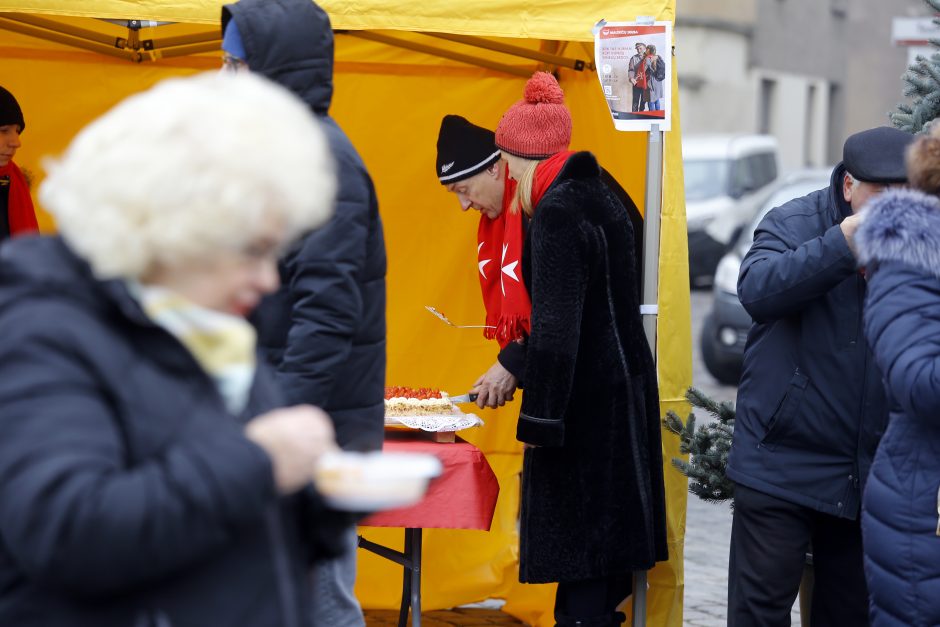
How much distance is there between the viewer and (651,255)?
4.66 metres

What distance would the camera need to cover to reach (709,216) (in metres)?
19.5

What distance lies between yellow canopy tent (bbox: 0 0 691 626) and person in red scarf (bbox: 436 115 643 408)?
1.60 feet

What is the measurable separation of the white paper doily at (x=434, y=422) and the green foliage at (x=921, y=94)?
1706 mm

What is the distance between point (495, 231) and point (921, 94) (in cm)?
152

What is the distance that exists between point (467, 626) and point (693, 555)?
162 cm

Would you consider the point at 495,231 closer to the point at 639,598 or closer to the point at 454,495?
the point at 454,495

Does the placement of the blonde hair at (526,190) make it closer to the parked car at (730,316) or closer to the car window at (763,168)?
the parked car at (730,316)

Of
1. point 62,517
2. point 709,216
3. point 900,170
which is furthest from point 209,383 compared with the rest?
point 709,216

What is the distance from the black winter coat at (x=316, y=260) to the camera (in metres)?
3.02

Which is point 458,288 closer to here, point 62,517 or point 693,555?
point 693,555

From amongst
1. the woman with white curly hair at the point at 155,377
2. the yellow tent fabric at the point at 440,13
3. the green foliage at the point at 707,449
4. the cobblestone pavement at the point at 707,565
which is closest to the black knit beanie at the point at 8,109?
the yellow tent fabric at the point at 440,13

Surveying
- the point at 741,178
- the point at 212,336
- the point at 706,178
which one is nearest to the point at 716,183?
the point at 706,178

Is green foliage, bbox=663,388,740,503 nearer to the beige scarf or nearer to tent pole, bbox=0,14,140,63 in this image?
tent pole, bbox=0,14,140,63

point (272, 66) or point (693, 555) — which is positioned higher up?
point (272, 66)
